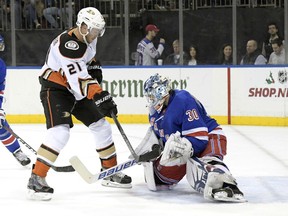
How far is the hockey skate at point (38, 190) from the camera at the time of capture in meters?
4.05

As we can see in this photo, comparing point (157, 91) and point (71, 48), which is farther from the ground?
point (71, 48)

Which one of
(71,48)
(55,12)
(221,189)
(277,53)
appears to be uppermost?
(55,12)

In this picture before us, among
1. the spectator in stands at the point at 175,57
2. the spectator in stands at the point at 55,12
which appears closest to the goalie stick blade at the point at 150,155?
the spectator in stands at the point at 175,57

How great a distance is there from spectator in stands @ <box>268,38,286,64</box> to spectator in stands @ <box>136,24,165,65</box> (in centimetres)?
134

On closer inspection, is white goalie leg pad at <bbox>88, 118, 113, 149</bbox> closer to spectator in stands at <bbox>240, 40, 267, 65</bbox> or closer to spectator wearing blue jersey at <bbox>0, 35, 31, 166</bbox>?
spectator wearing blue jersey at <bbox>0, 35, 31, 166</bbox>

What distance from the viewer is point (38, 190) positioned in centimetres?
405

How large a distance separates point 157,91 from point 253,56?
15.7 ft

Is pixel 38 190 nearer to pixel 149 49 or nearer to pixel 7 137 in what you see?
pixel 7 137

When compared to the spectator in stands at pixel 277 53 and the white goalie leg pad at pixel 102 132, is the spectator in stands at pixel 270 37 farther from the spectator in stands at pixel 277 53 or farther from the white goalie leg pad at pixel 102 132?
the white goalie leg pad at pixel 102 132

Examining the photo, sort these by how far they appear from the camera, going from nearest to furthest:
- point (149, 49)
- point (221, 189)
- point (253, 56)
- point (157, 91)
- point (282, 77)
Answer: point (221, 189)
point (157, 91)
point (282, 77)
point (253, 56)
point (149, 49)

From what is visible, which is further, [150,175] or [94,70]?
[94,70]

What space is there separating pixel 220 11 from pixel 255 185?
4557 millimetres

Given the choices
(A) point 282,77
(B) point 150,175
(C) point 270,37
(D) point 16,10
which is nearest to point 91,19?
(B) point 150,175

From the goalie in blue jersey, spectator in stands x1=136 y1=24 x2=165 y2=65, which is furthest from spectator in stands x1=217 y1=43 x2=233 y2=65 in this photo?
the goalie in blue jersey
